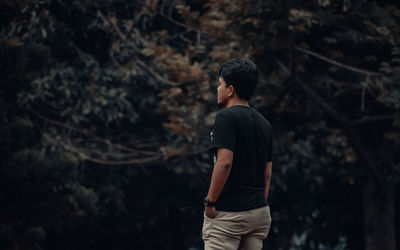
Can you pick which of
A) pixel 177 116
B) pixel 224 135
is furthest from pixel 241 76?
pixel 177 116

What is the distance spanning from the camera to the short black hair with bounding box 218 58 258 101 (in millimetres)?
3471

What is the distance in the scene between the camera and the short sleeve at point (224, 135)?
330 centimetres

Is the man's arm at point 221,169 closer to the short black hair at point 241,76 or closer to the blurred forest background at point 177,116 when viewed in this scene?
the short black hair at point 241,76

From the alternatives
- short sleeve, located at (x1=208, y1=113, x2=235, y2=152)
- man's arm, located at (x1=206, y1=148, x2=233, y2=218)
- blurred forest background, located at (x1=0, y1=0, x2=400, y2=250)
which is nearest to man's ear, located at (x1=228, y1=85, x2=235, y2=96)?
short sleeve, located at (x1=208, y1=113, x2=235, y2=152)

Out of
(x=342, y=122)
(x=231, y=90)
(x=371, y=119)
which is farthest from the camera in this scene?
(x=371, y=119)

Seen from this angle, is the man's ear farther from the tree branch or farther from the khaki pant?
the tree branch

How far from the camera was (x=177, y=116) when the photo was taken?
9406mm

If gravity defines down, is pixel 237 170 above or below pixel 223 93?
below

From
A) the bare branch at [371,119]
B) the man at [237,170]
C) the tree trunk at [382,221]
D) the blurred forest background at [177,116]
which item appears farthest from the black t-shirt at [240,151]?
the tree trunk at [382,221]

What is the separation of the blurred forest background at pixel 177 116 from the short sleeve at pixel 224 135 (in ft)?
14.4

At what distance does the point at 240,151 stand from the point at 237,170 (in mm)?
115

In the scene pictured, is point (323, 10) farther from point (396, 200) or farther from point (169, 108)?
point (396, 200)

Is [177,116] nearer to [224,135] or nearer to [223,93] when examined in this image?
[223,93]

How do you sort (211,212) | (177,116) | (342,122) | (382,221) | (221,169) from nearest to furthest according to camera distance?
1. (221,169)
2. (211,212)
3. (342,122)
4. (177,116)
5. (382,221)
